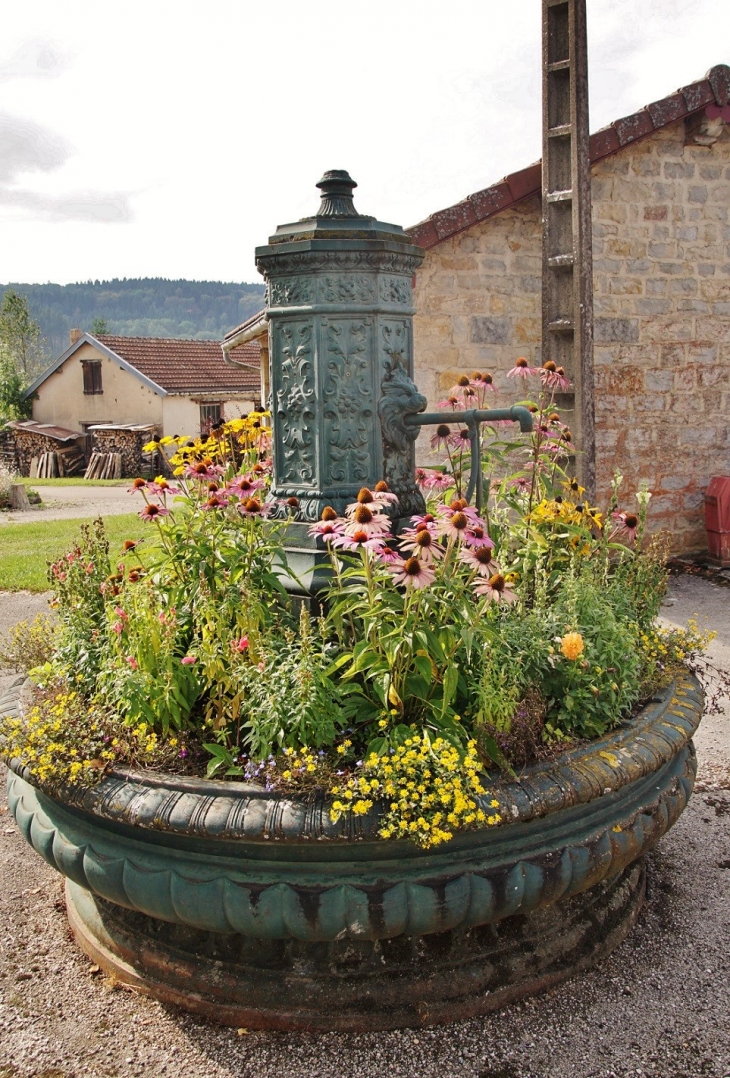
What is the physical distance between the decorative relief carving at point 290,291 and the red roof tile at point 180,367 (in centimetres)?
2729

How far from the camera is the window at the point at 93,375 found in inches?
1271

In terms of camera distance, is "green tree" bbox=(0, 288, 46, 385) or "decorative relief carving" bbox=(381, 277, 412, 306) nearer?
"decorative relief carving" bbox=(381, 277, 412, 306)

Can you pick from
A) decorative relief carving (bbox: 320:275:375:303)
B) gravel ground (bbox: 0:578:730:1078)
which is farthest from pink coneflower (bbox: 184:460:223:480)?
gravel ground (bbox: 0:578:730:1078)

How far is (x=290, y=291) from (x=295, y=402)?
1.25 feet

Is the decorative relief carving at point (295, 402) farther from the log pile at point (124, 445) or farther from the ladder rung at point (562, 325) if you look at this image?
the log pile at point (124, 445)

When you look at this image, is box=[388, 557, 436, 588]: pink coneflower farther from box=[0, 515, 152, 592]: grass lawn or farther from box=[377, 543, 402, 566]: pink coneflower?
box=[0, 515, 152, 592]: grass lawn

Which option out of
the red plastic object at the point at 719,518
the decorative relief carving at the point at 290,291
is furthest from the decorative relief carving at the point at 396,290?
the red plastic object at the point at 719,518

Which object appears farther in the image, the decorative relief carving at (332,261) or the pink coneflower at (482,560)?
the decorative relief carving at (332,261)

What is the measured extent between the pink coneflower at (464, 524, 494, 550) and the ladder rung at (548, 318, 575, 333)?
519 centimetres

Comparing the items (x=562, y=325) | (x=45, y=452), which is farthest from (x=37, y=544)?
(x=45, y=452)

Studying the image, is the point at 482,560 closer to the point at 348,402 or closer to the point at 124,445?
the point at 348,402

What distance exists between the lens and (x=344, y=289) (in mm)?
3170

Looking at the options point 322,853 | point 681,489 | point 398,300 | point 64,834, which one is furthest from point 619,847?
point 681,489

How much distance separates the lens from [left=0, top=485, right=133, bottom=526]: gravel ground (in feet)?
52.5
